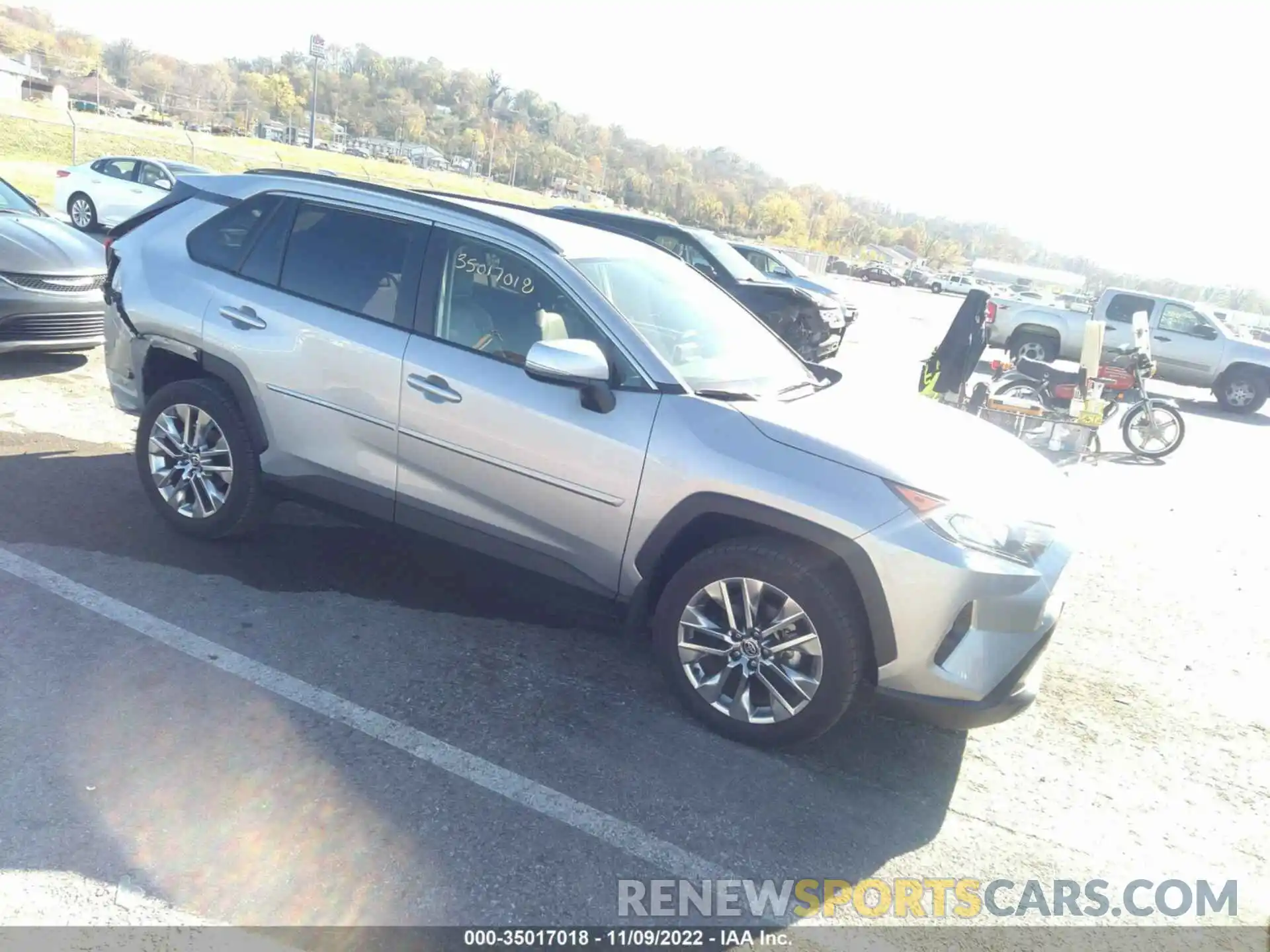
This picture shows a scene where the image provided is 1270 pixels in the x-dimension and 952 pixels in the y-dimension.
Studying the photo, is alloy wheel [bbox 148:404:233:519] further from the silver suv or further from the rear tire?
the rear tire

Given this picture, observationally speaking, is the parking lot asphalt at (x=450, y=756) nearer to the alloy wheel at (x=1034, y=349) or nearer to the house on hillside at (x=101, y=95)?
the alloy wheel at (x=1034, y=349)

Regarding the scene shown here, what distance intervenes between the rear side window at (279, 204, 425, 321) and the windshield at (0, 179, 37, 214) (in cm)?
523

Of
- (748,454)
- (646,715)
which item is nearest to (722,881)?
(646,715)

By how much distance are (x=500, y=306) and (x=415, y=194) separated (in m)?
0.91

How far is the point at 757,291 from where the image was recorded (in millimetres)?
11961

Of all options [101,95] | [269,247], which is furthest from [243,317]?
[101,95]

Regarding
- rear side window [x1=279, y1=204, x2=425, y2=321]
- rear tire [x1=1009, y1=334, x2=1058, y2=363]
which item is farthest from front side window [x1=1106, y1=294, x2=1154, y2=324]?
rear side window [x1=279, y1=204, x2=425, y2=321]

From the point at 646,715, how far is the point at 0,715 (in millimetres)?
2302

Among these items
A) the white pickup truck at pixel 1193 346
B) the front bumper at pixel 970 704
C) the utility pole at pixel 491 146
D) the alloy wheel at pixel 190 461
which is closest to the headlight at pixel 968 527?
the front bumper at pixel 970 704

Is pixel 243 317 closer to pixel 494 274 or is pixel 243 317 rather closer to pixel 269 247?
pixel 269 247

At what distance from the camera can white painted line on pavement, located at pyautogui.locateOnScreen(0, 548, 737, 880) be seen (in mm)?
2928

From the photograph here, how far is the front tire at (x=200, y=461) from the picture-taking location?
4.46m

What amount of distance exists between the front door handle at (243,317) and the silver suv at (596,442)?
0.04ft

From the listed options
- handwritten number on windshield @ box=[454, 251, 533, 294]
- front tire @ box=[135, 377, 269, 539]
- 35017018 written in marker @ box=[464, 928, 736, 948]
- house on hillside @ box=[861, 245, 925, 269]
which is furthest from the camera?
house on hillside @ box=[861, 245, 925, 269]
